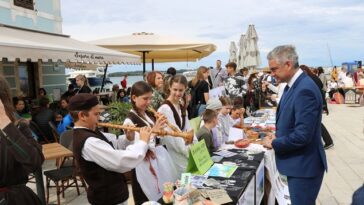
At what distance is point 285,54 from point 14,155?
1.93 meters

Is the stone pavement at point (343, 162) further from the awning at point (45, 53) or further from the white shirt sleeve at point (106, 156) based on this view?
the awning at point (45, 53)

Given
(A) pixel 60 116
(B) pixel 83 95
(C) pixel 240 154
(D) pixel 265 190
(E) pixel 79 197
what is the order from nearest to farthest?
1. (B) pixel 83 95
2. (C) pixel 240 154
3. (D) pixel 265 190
4. (E) pixel 79 197
5. (A) pixel 60 116

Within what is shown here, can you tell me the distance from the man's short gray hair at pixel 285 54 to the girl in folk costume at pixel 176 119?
1.03m

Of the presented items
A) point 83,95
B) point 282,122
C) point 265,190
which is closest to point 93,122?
point 83,95

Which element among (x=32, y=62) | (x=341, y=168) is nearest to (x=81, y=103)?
(x=341, y=168)

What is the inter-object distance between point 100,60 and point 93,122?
5.22 meters

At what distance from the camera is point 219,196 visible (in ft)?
7.58

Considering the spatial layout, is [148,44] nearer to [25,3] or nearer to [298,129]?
[25,3]

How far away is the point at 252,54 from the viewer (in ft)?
50.0

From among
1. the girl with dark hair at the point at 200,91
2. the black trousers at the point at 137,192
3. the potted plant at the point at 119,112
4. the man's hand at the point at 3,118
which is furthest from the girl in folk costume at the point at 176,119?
the girl with dark hair at the point at 200,91

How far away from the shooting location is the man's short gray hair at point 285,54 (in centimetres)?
248

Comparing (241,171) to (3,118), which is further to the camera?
(241,171)

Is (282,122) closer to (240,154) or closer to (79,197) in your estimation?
(240,154)

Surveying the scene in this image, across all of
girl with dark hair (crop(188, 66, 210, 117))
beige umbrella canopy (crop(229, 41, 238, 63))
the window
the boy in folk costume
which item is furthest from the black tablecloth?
beige umbrella canopy (crop(229, 41, 238, 63))
